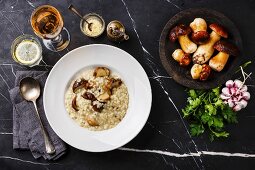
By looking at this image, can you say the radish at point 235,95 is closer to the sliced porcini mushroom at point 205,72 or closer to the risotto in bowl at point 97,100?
the sliced porcini mushroom at point 205,72

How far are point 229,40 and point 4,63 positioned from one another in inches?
55.3

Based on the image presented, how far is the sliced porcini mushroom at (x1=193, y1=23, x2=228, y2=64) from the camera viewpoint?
9.40ft

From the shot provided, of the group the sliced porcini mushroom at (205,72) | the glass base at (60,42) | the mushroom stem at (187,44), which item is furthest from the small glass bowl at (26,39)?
the sliced porcini mushroom at (205,72)

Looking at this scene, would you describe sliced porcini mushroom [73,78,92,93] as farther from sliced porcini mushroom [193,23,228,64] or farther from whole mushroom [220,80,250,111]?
whole mushroom [220,80,250,111]

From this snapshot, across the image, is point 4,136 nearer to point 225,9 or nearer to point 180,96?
point 180,96

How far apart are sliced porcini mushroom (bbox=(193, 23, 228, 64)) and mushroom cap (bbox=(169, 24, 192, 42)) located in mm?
131

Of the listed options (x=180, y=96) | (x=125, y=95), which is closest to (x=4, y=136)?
(x=125, y=95)

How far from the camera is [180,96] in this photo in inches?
117

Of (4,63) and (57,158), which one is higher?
(4,63)

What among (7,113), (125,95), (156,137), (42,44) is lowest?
(156,137)

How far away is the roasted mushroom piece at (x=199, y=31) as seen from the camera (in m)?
2.86

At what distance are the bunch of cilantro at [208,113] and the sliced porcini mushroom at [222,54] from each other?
141 millimetres

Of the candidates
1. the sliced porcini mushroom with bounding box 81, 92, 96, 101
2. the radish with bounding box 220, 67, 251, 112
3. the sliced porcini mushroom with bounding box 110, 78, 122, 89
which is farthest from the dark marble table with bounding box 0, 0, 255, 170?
the sliced porcini mushroom with bounding box 81, 92, 96, 101

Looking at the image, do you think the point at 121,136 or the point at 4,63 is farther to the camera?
the point at 4,63
